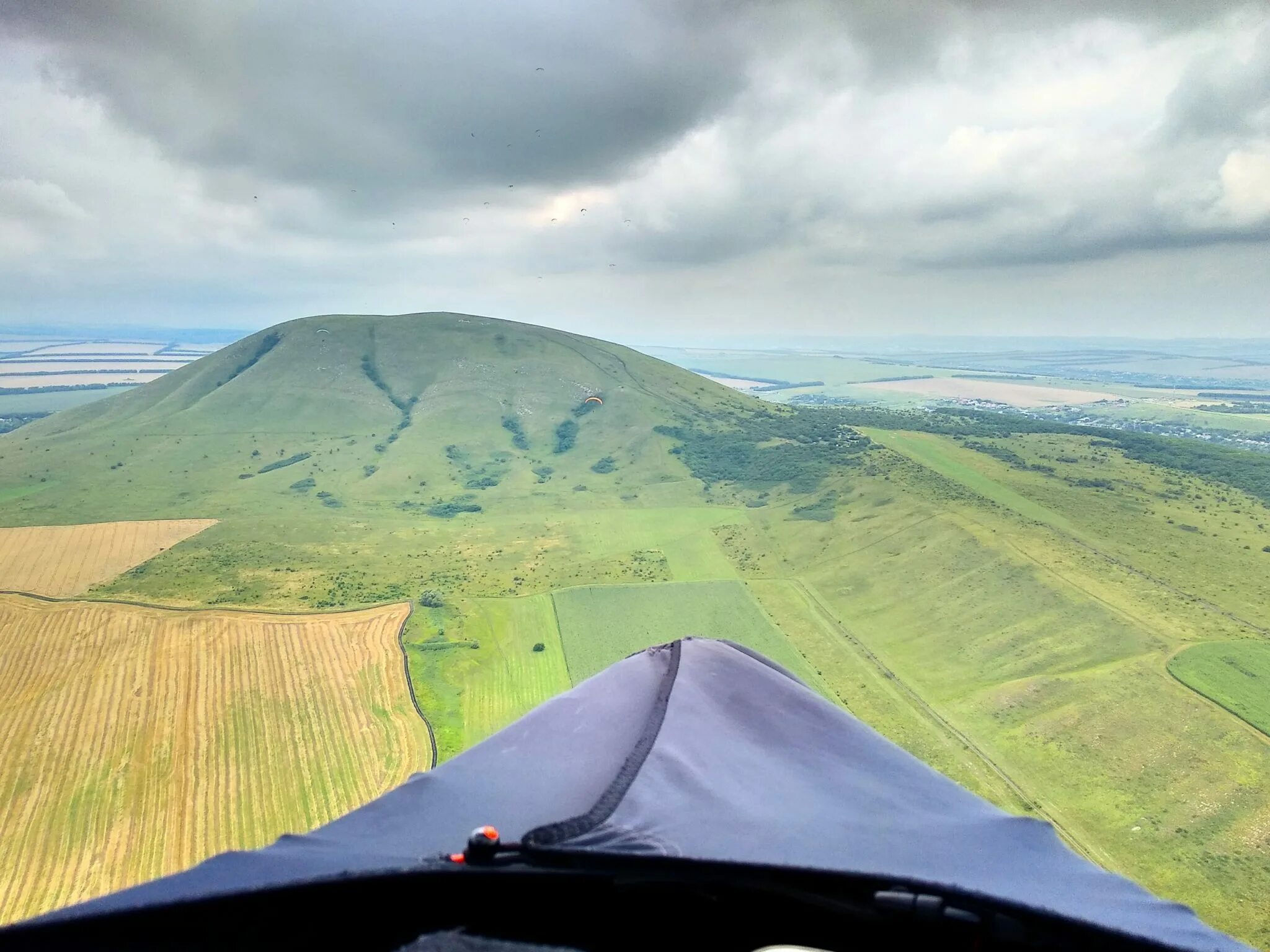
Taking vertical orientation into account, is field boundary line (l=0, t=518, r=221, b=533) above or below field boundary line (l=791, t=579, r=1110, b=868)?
above

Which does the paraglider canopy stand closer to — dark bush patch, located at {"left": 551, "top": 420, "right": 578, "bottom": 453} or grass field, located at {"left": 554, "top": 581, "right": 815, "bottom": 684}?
grass field, located at {"left": 554, "top": 581, "right": 815, "bottom": 684}

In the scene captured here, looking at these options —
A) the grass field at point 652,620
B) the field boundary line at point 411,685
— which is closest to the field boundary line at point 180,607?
the field boundary line at point 411,685

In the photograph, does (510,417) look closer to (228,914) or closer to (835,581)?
(835,581)

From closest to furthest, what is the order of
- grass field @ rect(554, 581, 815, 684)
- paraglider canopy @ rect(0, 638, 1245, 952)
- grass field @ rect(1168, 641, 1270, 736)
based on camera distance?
paraglider canopy @ rect(0, 638, 1245, 952) → grass field @ rect(1168, 641, 1270, 736) → grass field @ rect(554, 581, 815, 684)

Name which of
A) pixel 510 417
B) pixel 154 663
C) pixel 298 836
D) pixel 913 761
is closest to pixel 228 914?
pixel 298 836

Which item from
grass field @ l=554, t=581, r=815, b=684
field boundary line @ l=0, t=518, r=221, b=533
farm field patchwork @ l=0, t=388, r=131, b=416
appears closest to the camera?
grass field @ l=554, t=581, r=815, b=684

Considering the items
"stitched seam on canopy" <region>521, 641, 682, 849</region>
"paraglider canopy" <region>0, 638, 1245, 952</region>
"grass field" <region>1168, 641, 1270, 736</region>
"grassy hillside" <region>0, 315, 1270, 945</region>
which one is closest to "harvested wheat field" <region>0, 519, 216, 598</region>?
"grassy hillside" <region>0, 315, 1270, 945</region>

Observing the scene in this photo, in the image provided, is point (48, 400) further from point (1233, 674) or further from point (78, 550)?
point (1233, 674)
